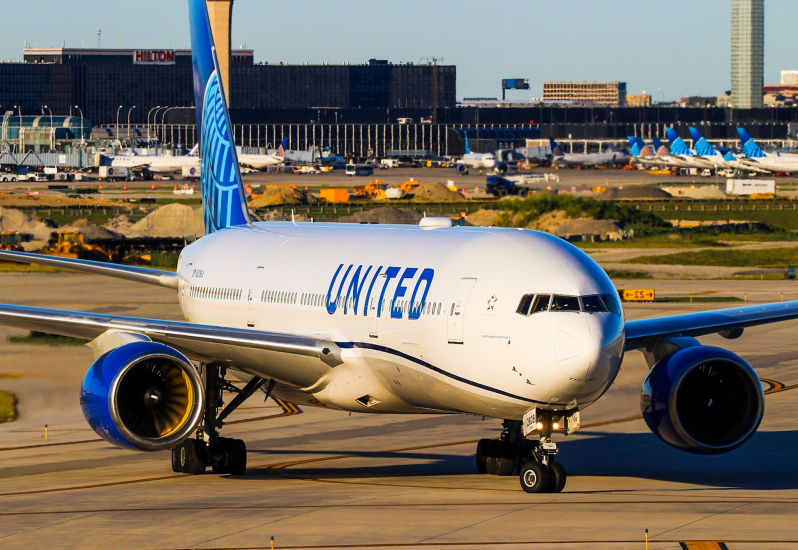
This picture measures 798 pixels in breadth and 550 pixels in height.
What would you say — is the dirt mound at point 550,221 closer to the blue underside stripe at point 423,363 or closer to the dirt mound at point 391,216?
the dirt mound at point 391,216

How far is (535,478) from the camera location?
24109 millimetres

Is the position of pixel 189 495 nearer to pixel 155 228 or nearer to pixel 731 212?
pixel 155 228

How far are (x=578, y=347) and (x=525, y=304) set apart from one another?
1446 mm

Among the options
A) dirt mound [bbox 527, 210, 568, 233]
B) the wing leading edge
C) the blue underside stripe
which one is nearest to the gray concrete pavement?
the blue underside stripe

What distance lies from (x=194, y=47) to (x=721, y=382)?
21.4 metres

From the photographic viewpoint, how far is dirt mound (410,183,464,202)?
155125mm

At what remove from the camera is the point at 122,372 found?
24.9m

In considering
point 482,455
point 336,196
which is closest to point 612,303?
point 482,455

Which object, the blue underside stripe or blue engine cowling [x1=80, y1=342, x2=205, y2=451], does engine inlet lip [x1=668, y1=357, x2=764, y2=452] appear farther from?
blue engine cowling [x1=80, y1=342, x2=205, y2=451]

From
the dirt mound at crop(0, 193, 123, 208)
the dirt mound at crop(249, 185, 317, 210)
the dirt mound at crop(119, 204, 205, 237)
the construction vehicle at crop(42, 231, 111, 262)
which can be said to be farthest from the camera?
the dirt mound at crop(249, 185, 317, 210)

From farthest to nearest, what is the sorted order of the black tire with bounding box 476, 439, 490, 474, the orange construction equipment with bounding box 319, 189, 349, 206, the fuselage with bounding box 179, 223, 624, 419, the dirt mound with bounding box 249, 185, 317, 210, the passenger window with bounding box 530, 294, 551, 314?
the orange construction equipment with bounding box 319, 189, 349, 206 < the dirt mound with bounding box 249, 185, 317, 210 < the black tire with bounding box 476, 439, 490, 474 < the passenger window with bounding box 530, 294, 551, 314 < the fuselage with bounding box 179, 223, 624, 419

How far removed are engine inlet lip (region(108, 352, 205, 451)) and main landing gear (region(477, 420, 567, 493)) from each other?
6417 millimetres

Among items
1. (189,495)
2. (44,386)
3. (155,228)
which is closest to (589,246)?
(155,228)

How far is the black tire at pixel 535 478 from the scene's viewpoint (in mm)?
24000
